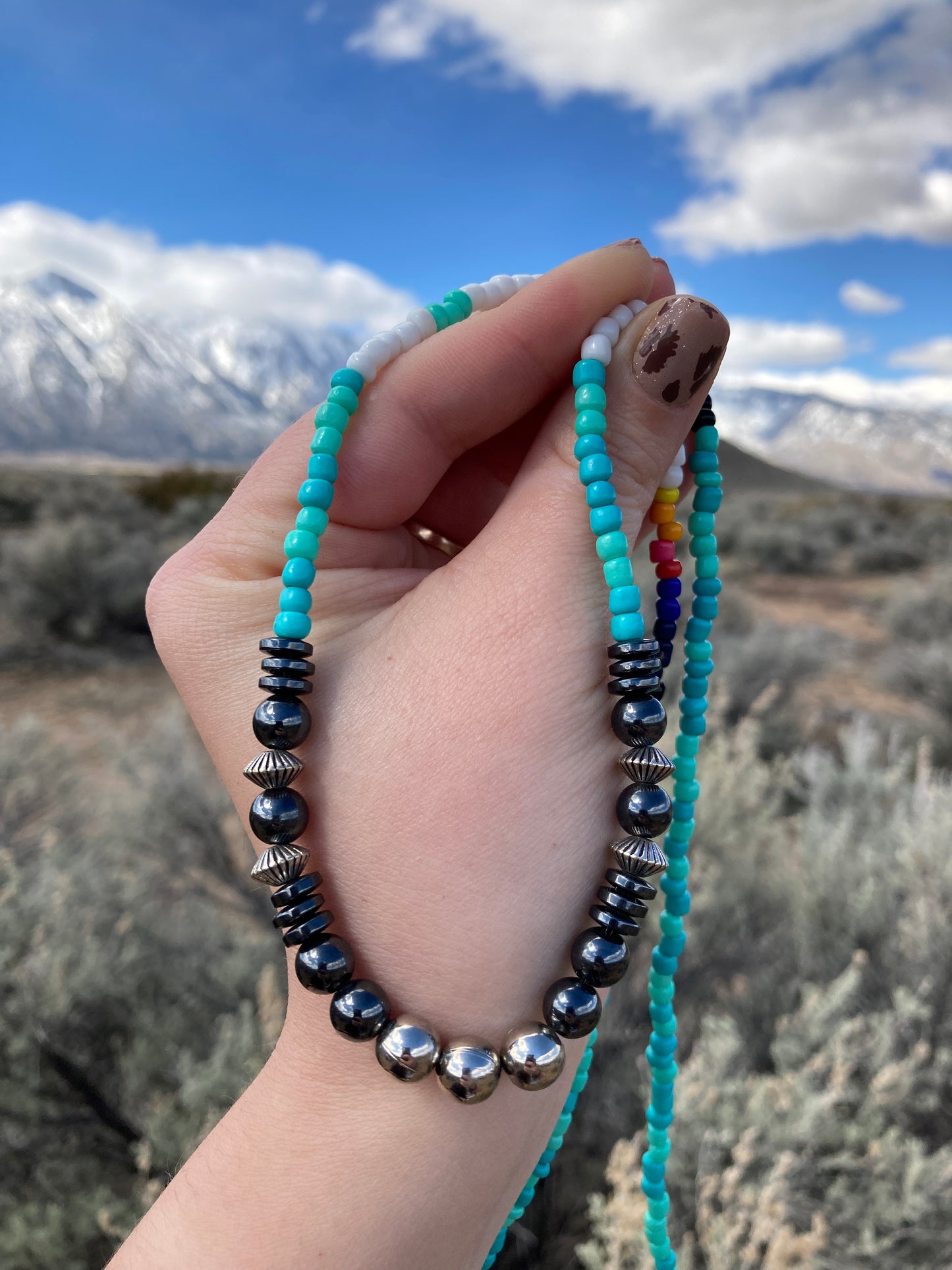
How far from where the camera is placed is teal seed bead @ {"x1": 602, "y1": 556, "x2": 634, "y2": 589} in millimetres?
943

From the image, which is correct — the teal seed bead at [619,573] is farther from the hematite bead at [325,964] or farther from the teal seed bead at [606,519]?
the hematite bead at [325,964]

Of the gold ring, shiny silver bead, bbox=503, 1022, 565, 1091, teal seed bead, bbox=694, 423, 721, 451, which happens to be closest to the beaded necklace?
shiny silver bead, bbox=503, 1022, 565, 1091

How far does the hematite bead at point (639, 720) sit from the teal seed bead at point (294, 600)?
422 millimetres

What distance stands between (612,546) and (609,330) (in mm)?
342

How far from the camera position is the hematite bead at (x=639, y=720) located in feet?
3.00

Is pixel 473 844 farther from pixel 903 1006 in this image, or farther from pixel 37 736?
pixel 37 736

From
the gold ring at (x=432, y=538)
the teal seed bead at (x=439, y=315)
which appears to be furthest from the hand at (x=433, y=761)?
the gold ring at (x=432, y=538)

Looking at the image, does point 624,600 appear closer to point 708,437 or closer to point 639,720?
point 639,720

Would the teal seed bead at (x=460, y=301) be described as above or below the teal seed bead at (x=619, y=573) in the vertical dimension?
above

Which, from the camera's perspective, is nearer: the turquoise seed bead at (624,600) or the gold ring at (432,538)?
the turquoise seed bead at (624,600)

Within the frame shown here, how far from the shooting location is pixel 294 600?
960 millimetres

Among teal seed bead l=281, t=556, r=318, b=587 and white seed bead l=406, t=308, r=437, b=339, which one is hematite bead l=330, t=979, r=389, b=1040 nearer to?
teal seed bead l=281, t=556, r=318, b=587

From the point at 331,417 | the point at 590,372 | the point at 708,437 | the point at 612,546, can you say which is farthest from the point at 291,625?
the point at 708,437

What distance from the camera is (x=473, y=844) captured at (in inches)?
34.5
